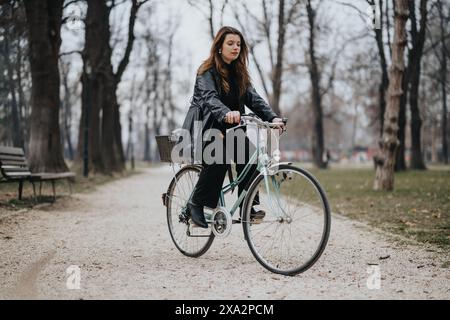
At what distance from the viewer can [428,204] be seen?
10180mm

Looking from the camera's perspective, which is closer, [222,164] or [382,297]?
[382,297]

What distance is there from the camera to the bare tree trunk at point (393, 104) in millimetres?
12844

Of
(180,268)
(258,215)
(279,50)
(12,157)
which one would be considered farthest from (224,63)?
(279,50)

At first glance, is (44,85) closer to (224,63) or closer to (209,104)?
(224,63)

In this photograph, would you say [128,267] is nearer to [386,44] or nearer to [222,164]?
[222,164]

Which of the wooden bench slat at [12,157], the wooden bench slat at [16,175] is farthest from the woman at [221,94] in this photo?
the wooden bench slat at [12,157]

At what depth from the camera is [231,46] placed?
4734 millimetres

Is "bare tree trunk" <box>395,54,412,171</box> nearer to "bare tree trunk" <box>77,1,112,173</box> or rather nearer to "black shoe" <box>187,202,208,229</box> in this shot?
"bare tree trunk" <box>77,1,112,173</box>

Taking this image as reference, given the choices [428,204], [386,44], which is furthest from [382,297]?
[386,44]

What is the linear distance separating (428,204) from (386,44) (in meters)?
14.5

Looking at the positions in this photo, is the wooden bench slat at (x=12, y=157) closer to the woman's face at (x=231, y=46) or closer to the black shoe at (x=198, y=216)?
the black shoe at (x=198, y=216)

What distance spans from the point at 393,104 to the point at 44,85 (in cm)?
877

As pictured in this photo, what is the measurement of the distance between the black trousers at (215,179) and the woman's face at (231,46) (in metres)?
0.73

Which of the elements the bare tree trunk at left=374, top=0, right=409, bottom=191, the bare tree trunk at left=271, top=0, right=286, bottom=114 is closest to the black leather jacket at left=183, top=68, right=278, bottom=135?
the bare tree trunk at left=374, top=0, right=409, bottom=191
